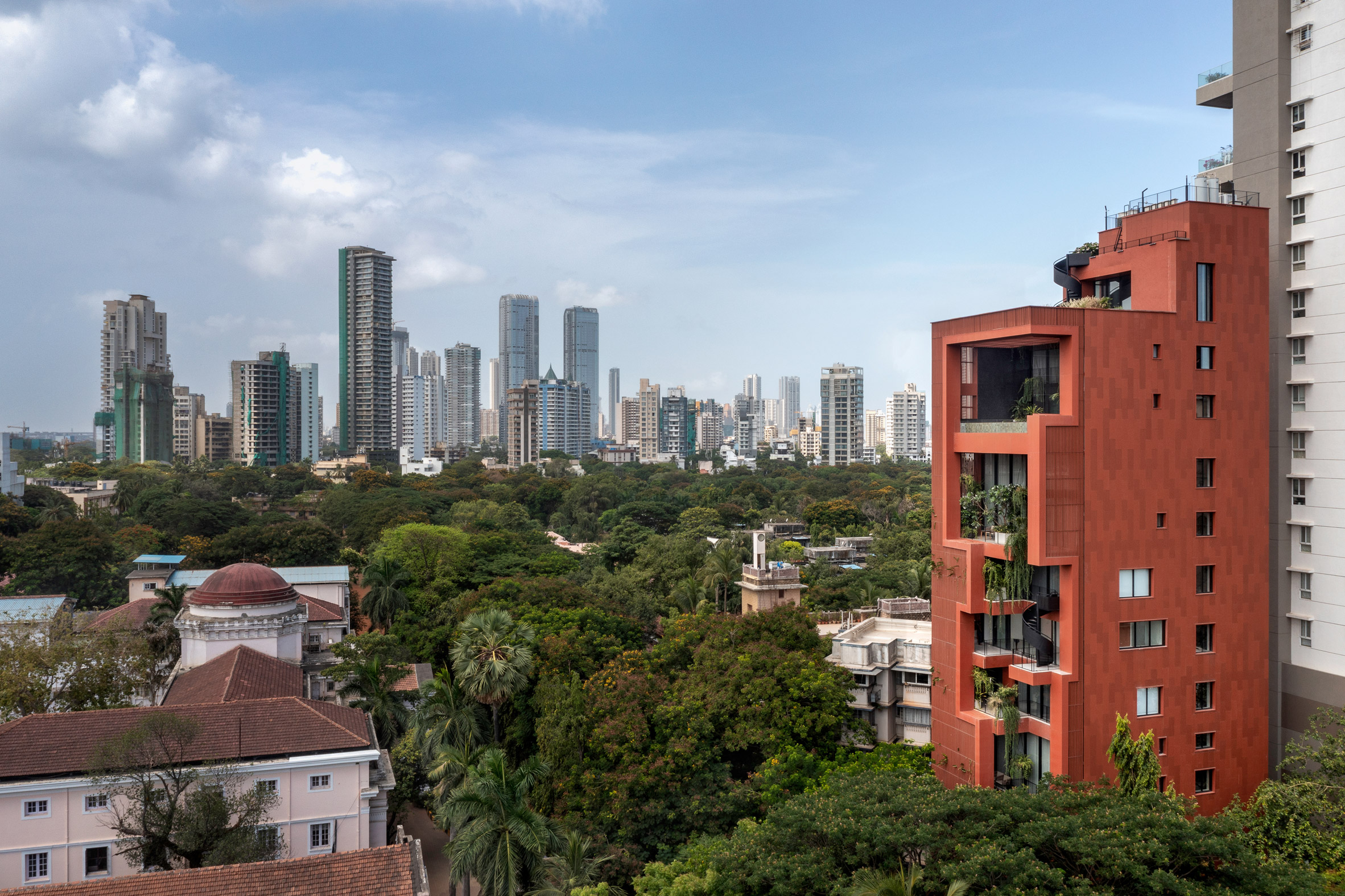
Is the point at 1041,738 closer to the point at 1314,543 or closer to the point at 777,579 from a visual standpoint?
the point at 1314,543

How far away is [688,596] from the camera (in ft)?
129

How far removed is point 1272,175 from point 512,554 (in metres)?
35.6

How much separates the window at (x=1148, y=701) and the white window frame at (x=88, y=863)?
22809mm

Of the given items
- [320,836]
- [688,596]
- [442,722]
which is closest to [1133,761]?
[442,722]

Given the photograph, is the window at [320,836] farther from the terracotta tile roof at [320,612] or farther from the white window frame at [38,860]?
the terracotta tile roof at [320,612]

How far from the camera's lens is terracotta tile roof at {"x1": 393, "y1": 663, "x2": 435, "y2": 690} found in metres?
30.6

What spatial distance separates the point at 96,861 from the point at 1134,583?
2379 centimetres

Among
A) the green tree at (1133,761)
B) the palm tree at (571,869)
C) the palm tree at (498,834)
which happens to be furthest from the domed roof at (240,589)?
the green tree at (1133,761)

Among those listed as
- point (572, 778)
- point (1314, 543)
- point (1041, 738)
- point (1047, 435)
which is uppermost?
point (1047, 435)

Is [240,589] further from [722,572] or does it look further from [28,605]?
[722,572]

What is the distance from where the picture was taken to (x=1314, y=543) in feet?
66.4

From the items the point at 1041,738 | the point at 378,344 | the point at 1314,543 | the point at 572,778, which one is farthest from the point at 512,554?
the point at 378,344

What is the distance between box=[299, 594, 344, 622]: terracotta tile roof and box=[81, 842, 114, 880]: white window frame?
535 inches

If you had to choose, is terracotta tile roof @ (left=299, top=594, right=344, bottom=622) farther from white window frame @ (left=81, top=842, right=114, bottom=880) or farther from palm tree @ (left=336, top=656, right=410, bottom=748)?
white window frame @ (left=81, top=842, right=114, bottom=880)
